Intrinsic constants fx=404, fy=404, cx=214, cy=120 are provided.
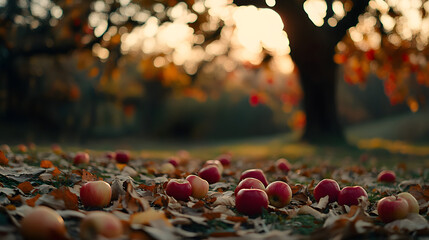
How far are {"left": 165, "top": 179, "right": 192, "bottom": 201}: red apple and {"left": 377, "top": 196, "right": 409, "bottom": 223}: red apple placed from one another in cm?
117

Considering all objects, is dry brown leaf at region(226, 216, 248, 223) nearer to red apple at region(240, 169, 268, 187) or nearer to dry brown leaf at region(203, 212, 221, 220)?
dry brown leaf at region(203, 212, 221, 220)

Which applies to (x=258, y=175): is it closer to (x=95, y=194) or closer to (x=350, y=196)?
(x=350, y=196)

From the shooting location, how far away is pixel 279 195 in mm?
2576

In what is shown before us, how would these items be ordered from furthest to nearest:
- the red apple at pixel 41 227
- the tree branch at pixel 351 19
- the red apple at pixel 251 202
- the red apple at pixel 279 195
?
the tree branch at pixel 351 19 → the red apple at pixel 279 195 → the red apple at pixel 251 202 → the red apple at pixel 41 227

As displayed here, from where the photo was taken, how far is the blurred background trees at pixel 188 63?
9.24 metres

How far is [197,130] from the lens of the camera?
62.2 ft

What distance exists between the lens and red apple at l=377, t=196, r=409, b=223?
87.7 inches

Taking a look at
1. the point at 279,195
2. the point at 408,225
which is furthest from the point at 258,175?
the point at 408,225

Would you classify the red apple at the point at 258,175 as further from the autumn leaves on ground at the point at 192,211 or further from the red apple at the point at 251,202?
the red apple at the point at 251,202

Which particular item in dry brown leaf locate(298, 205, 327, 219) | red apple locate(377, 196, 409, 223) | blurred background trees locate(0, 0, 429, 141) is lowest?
dry brown leaf locate(298, 205, 327, 219)

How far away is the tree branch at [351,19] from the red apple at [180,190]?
295 inches

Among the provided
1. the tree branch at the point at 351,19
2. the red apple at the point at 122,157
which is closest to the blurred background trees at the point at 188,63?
the tree branch at the point at 351,19

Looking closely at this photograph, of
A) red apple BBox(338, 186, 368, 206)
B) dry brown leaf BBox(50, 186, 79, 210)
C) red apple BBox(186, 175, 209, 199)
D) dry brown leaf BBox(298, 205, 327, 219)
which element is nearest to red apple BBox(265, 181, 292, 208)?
dry brown leaf BBox(298, 205, 327, 219)

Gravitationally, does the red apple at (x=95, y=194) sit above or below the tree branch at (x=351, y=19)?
below
